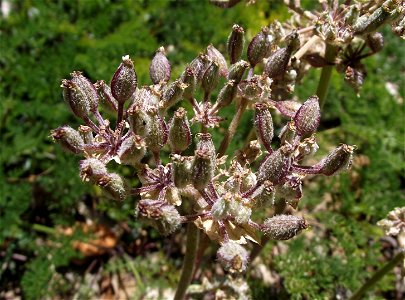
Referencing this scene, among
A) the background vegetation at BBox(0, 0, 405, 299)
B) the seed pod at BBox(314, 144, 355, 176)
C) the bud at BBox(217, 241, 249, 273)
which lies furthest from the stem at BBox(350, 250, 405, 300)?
the bud at BBox(217, 241, 249, 273)

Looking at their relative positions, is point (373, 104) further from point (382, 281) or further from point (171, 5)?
point (171, 5)

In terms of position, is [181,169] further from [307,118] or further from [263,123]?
[307,118]

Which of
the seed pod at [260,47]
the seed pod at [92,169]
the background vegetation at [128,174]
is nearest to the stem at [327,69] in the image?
the seed pod at [260,47]

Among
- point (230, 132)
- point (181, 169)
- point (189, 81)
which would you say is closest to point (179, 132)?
point (181, 169)

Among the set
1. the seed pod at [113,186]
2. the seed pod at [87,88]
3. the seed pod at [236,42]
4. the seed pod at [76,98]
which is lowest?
the seed pod at [113,186]

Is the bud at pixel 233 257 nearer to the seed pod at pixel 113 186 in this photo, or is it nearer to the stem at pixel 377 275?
the seed pod at pixel 113 186

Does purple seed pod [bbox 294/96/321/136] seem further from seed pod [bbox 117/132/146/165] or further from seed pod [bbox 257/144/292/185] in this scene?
seed pod [bbox 117/132/146/165]
